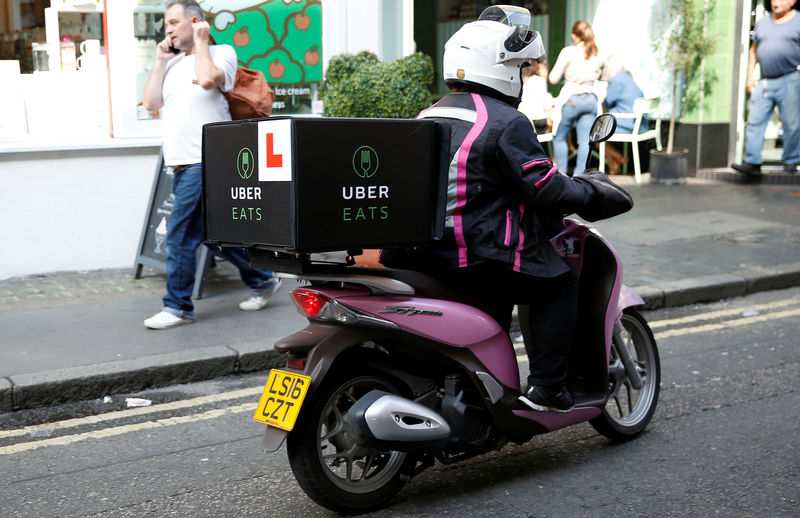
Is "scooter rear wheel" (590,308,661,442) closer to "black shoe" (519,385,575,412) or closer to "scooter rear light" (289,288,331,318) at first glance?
"black shoe" (519,385,575,412)

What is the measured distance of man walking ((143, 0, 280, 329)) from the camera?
6.35m

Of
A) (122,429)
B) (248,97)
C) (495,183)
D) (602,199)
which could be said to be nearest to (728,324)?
(602,199)

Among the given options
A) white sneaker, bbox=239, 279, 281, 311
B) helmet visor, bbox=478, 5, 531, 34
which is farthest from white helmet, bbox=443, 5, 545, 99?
white sneaker, bbox=239, 279, 281, 311

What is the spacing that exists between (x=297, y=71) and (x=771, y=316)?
4676mm

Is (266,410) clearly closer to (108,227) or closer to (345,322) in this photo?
(345,322)

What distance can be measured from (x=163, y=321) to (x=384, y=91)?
2.60 metres

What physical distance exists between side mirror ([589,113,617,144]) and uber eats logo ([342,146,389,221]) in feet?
3.02

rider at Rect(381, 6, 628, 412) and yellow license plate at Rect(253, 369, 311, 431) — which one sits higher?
rider at Rect(381, 6, 628, 412)

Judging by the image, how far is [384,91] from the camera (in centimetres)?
771

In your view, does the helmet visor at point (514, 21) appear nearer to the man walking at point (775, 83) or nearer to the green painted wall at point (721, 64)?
the man walking at point (775, 83)

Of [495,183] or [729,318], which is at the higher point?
[495,183]

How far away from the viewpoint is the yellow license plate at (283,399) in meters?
3.40

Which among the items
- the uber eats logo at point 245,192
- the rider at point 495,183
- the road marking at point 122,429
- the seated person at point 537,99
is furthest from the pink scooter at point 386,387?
the seated person at point 537,99

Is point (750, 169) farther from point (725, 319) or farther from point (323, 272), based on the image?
point (323, 272)
